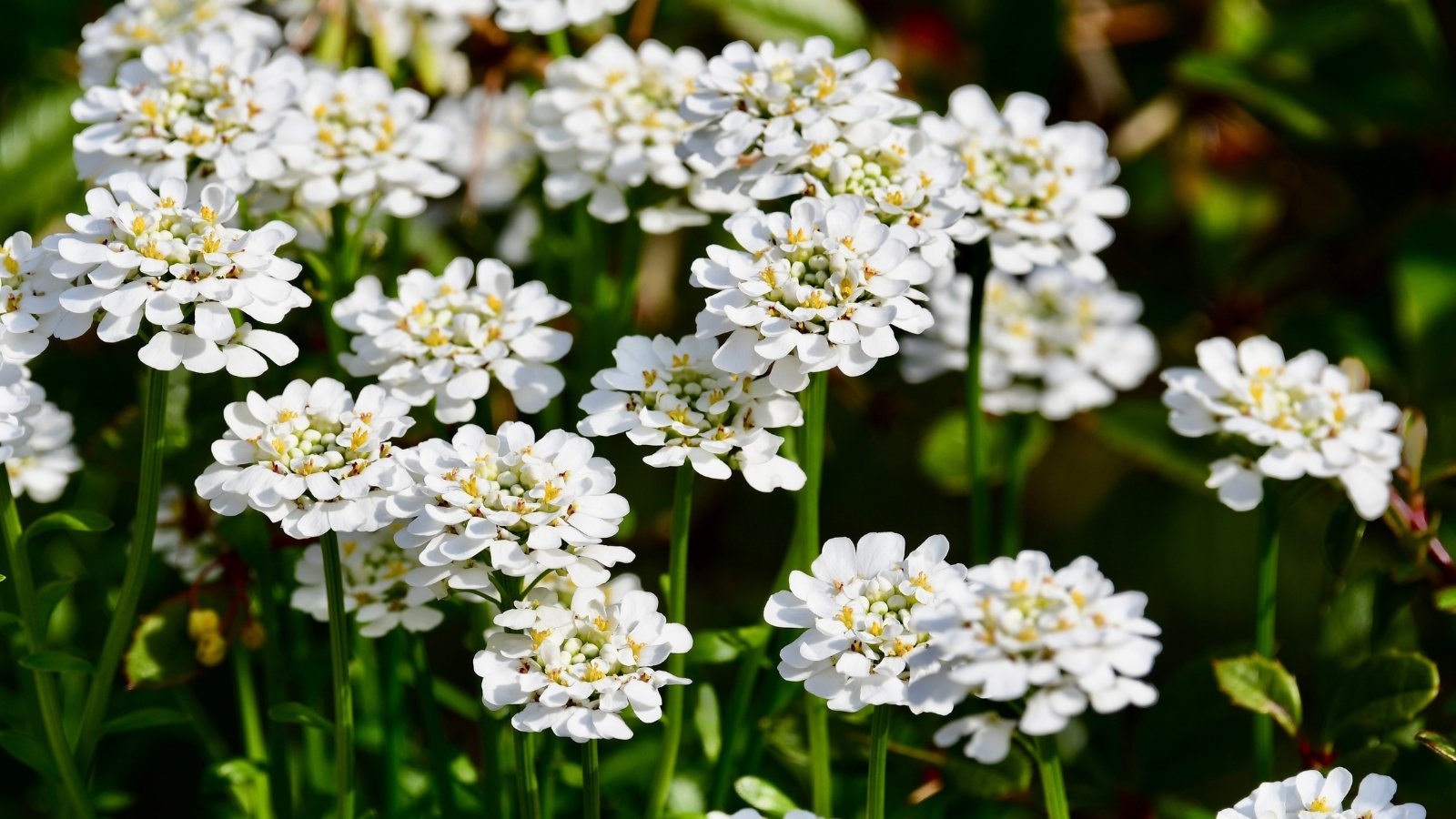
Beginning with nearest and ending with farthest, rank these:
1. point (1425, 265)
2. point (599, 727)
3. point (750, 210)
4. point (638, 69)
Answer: point (599, 727)
point (750, 210)
point (638, 69)
point (1425, 265)

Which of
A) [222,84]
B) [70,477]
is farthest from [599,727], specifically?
[70,477]

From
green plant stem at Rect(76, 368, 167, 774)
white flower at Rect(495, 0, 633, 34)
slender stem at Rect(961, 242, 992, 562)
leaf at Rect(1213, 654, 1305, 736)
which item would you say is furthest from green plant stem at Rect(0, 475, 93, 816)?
leaf at Rect(1213, 654, 1305, 736)

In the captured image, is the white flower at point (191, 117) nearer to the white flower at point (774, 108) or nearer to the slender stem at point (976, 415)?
the white flower at point (774, 108)

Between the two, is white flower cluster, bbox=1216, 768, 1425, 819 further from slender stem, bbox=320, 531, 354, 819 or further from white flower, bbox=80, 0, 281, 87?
white flower, bbox=80, 0, 281, 87

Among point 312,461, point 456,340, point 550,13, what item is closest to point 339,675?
point 312,461

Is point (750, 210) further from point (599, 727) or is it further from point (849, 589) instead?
point (599, 727)

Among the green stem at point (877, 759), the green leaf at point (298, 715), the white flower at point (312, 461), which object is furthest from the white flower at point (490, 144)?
the green stem at point (877, 759)

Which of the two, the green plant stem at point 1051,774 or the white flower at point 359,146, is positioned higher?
the white flower at point 359,146
